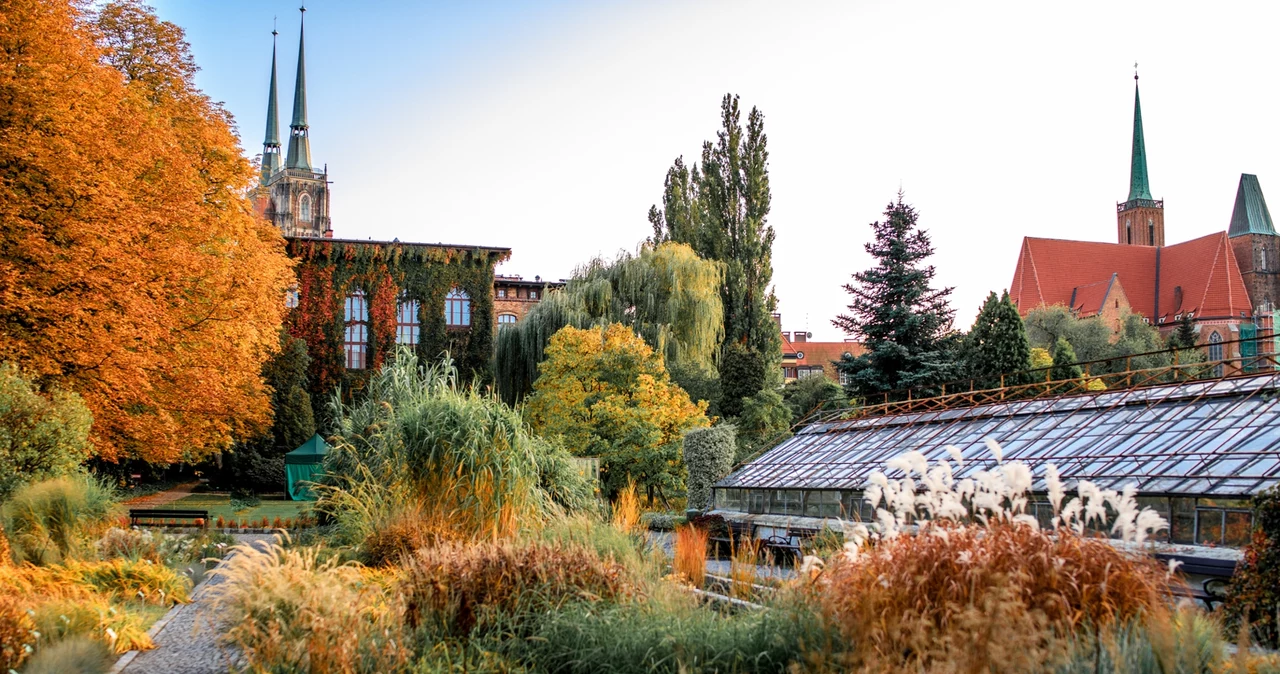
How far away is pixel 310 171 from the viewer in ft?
290

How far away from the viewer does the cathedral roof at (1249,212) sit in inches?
3073

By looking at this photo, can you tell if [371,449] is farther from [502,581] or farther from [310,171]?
[310,171]

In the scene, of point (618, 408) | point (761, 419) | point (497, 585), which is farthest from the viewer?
point (761, 419)

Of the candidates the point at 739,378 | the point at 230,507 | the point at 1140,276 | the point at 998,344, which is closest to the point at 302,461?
the point at 230,507

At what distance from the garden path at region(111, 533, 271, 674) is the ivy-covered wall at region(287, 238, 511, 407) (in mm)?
30765

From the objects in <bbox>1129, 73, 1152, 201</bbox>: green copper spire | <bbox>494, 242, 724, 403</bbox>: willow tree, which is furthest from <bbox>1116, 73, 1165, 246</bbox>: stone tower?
Result: <bbox>494, 242, 724, 403</bbox>: willow tree

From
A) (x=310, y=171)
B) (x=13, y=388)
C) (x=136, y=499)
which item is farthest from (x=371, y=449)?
(x=310, y=171)

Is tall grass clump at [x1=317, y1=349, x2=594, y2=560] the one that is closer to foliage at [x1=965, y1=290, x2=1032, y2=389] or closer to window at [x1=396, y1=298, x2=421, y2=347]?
foliage at [x1=965, y1=290, x2=1032, y2=389]

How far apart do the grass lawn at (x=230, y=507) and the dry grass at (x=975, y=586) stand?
788 inches

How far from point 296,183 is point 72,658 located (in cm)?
8552

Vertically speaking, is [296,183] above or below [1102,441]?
above

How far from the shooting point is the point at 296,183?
87.5m

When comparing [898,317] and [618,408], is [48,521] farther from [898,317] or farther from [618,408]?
[898,317]

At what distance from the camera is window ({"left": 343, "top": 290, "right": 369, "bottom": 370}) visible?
40250mm
